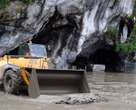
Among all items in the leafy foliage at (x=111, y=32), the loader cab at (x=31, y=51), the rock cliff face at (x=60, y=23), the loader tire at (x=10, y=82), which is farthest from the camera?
the leafy foliage at (x=111, y=32)

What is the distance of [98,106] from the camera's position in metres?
13.3

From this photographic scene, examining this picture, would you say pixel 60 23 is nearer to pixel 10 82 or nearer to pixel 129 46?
pixel 129 46

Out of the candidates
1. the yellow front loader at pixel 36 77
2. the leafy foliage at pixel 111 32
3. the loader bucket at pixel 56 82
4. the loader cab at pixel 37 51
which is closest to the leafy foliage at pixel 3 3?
the loader cab at pixel 37 51

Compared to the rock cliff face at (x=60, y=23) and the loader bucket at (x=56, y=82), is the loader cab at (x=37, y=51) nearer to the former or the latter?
the loader bucket at (x=56, y=82)

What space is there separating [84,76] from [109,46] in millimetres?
30349

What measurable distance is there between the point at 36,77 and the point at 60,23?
1796 centimetres

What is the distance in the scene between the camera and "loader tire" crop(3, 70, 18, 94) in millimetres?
15408

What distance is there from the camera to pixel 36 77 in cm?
1452

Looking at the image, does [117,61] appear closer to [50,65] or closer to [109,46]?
[109,46]

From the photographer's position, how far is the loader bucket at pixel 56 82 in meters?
14.5

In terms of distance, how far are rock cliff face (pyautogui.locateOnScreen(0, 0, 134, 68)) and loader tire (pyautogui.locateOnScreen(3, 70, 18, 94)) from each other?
8768 millimetres

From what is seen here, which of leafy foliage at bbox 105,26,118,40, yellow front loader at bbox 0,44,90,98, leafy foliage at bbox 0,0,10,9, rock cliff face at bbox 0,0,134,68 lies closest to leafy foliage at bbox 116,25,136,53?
leafy foliage at bbox 105,26,118,40

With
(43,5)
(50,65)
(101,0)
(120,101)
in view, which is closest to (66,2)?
(43,5)

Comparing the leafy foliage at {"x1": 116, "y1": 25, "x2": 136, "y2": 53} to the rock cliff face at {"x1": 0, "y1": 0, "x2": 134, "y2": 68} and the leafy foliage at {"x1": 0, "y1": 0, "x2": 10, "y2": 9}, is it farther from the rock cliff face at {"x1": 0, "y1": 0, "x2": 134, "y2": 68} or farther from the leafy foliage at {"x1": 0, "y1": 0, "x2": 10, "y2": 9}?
the leafy foliage at {"x1": 0, "y1": 0, "x2": 10, "y2": 9}
